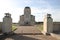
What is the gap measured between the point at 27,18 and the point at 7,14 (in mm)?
24271

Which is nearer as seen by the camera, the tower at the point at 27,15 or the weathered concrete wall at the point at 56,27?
the weathered concrete wall at the point at 56,27

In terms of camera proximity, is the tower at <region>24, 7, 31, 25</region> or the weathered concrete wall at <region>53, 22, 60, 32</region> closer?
the weathered concrete wall at <region>53, 22, 60, 32</region>

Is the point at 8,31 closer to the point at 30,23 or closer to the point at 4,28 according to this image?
the point at 4,28

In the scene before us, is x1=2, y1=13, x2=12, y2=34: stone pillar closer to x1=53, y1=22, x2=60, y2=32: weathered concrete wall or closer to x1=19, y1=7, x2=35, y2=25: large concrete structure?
x1=53, y1=22, x2=60, y2=32: weathered concrete wall

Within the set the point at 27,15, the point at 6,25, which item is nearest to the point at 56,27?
the point at 6,25

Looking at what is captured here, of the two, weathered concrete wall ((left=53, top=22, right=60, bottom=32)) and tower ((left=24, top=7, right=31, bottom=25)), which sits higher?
tower ((left=24, top=7, right=31, bottom=25))

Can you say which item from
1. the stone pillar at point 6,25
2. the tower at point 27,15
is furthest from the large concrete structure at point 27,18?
the stone pillar at point 6,25

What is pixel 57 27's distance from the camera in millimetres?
15031

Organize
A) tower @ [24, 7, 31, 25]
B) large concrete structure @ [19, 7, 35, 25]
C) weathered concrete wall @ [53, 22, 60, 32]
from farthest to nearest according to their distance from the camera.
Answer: tower @ [24, 7, 31, 25]
large concrete structure @ [19, 7, 35, 25]
weathered concrete wall @ [53, 22, 60, 32]

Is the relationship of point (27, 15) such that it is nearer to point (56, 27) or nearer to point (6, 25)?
point (56, 27)

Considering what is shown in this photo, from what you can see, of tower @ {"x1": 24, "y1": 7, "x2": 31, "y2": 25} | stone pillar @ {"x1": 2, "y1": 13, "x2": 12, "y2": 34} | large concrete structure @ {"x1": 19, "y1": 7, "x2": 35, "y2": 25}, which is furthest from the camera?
tower @ {"x1": 24, "y1": 7, "x2": 31, "y2": 25}

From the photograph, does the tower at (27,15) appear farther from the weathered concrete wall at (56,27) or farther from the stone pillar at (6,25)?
the stone pillar at (6,25)

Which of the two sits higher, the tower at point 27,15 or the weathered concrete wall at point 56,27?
the tower at point 27,15

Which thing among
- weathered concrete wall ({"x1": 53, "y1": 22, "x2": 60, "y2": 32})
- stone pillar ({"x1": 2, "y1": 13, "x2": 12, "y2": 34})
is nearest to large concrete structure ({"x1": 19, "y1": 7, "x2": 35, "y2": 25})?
weathered concrete wall ({"x1": 53, "y1": 22, "x2": 60, "y2": 32})
